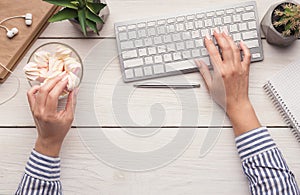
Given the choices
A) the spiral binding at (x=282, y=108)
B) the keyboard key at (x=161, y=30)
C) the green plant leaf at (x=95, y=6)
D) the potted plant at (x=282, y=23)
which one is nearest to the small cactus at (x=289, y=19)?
the potted plant at (x=282, y=23)

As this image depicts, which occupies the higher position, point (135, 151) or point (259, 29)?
point (259, 29)

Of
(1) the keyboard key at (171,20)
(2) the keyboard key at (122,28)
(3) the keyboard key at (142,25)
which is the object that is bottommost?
(2) the keyboard key at (122,28)

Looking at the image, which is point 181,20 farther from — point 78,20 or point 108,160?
point 108,160

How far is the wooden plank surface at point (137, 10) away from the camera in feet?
2.80

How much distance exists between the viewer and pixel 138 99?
835 mm

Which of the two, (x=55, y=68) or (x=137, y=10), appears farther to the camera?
(x=137, y=10)

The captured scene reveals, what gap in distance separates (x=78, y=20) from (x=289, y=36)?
0.41 metres

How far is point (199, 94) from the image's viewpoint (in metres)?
0.83

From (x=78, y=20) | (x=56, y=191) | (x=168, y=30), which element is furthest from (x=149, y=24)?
(x=56, y=191)

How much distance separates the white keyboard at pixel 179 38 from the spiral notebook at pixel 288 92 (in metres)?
0.07

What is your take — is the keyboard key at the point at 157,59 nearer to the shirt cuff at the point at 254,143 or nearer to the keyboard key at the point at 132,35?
the keyboard key at the point at 132,35

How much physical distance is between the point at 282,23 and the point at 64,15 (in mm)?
411

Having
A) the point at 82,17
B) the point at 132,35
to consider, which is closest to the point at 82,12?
the point at 82,17

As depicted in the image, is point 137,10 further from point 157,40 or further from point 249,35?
point 249,35
